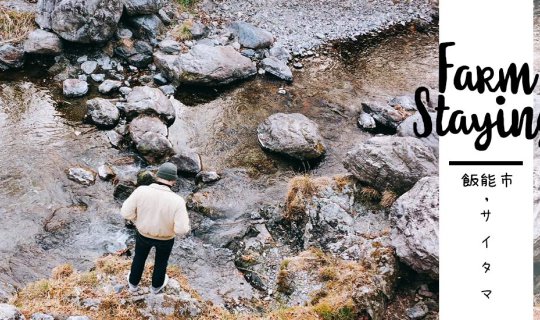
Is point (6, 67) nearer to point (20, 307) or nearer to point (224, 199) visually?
point (224, 199)

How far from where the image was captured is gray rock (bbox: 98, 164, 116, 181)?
408 inches

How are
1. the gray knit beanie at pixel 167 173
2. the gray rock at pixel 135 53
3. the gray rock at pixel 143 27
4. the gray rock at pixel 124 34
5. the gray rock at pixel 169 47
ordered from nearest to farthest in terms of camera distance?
the gray knit beanie at pixel 167 173, the gray rock at pixel 135 53, the gray rock at pixel 124 34, the gray rock at pixel 169 47, the gray rock at pixel 143 27

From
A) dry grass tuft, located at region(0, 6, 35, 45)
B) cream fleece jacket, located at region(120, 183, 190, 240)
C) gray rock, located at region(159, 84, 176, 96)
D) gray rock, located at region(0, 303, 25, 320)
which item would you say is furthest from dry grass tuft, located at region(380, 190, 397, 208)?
dry grass tuft, located at region(0, 6, 35, 45)

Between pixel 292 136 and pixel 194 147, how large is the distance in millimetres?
2241

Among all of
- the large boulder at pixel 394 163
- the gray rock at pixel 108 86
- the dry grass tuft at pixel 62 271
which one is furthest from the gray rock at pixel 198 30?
the dry grass tuft at pixel 62 271

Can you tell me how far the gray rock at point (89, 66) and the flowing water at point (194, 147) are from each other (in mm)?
892

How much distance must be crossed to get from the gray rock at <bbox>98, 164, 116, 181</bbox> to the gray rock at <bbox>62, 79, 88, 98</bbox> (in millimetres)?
2942

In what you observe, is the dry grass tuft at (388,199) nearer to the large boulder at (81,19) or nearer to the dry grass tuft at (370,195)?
the dry grass tuft at (370,195)

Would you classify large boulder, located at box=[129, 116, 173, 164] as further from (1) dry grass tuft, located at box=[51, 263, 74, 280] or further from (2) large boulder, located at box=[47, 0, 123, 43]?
(2) large boulder, located at box=[47, 0, 123, 43]

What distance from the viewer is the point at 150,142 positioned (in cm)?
1099

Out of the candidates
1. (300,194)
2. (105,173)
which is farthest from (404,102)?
(105,173)

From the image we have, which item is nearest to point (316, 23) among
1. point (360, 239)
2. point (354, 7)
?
point (354, 7)

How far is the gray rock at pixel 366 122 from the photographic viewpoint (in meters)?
12.7

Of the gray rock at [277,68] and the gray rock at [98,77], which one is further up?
the gray rock at [277,68]
